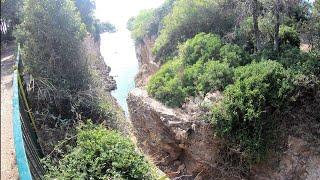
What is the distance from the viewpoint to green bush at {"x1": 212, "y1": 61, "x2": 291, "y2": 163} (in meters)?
13.3

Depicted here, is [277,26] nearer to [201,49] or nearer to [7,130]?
[201,49]

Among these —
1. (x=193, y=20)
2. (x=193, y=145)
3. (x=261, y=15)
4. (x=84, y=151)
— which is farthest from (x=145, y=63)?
(x=84, y=151)

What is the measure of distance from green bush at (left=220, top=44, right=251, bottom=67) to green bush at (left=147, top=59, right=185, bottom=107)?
185cm

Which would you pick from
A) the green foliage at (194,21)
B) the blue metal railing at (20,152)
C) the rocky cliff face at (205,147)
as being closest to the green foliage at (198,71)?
the rocky cliff face at (205,147)

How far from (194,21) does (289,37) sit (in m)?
4.72

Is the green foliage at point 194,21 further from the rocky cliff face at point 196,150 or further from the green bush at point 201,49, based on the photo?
the rocky cliff face at point 196,150

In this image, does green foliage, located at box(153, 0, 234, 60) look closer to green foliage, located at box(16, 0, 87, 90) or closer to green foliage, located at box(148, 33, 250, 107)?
green foliage, located at box(148, 33, 250, 107)

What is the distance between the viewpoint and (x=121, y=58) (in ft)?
108

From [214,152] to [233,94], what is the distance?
215cm

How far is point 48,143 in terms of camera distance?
1053 cm

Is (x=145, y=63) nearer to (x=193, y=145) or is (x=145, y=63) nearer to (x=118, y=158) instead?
(x=193, y=145)

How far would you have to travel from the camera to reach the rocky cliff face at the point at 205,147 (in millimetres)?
13688

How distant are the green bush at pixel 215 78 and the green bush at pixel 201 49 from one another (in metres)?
1.04

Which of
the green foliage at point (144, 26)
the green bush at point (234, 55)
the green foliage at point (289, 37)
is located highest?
the green foliage at point (144, 26)
